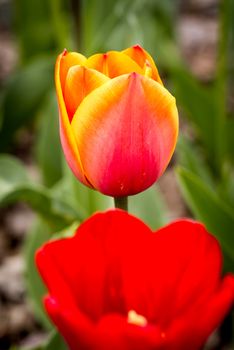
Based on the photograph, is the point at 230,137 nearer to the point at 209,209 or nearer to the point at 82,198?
the point at 82,198

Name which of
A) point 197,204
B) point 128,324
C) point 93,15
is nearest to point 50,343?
point 197,204

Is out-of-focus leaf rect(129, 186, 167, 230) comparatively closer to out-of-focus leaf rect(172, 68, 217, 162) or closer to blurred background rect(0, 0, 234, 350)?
blurred background rect(0, 0, 234, 350)

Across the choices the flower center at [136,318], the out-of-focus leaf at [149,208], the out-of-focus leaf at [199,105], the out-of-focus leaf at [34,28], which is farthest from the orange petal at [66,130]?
the out-of-focus leaf at [34,28]

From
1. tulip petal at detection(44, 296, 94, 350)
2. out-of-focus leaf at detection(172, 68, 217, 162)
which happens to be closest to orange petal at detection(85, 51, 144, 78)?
tulip petal at detection(44, 296, 94, 350)

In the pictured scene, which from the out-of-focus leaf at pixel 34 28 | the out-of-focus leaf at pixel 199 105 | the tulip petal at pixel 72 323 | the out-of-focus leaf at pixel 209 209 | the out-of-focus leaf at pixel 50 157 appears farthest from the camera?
the out-of-focus leaf at pixel 34 28

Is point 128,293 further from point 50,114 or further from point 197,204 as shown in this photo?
point 50,114

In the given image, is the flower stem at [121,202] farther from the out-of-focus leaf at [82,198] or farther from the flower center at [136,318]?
the out-of-focus leaf at [82,198]
